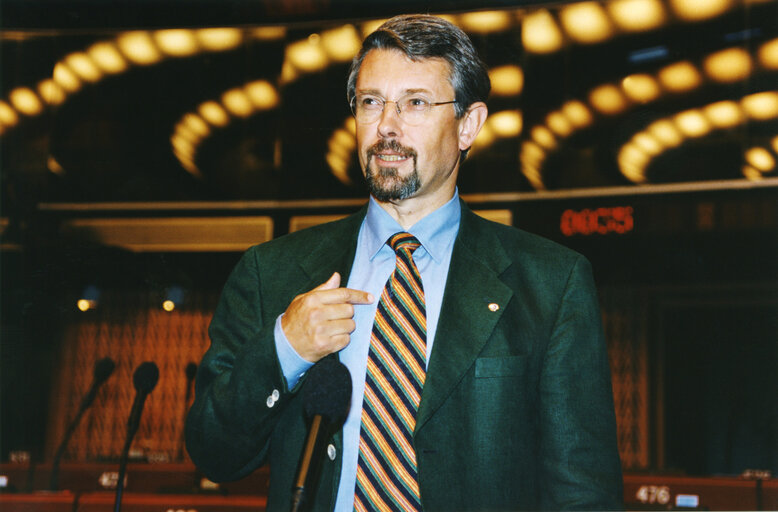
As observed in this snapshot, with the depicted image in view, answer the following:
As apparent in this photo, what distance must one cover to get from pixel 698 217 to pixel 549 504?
515 cm

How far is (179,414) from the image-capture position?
623cm

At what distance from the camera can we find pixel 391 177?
5.07ft

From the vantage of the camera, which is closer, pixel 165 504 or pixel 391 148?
pixel 391 148

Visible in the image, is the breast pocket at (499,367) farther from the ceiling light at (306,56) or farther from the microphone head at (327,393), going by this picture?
the ceiling light at (306,56)

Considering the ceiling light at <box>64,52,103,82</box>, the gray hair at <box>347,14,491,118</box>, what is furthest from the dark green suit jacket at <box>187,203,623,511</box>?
the ceiling light at <box>64,52,103,82</box>

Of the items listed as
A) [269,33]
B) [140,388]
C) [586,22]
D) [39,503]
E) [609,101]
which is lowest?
[39,503]

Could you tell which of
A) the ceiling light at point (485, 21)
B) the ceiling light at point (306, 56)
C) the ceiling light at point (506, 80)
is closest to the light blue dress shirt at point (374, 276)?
the ceiling light at point (485, 21)

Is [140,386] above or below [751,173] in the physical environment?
below

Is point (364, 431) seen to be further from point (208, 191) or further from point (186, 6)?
point (186, 6)

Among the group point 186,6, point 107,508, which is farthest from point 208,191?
point 107,508

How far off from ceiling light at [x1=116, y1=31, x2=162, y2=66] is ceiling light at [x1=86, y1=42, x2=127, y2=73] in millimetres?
68

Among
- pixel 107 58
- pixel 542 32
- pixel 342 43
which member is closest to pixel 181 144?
pixel 107 58

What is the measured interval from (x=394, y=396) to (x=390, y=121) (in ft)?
1.91

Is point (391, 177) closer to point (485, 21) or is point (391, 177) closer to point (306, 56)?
point (485, 21)
